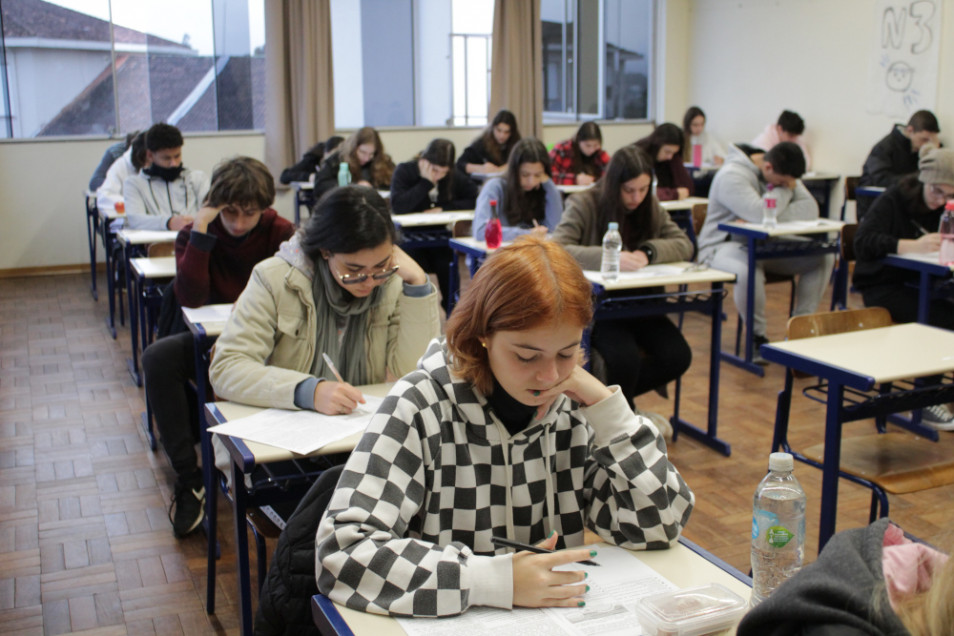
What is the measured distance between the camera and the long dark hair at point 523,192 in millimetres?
4746

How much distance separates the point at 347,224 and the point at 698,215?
412cm

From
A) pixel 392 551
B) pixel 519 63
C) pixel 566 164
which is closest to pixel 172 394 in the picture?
pixel 392 551

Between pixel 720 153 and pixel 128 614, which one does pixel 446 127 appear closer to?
pixel 720 153

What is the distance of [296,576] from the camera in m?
1.44

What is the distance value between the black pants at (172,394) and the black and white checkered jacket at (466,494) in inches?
64.3

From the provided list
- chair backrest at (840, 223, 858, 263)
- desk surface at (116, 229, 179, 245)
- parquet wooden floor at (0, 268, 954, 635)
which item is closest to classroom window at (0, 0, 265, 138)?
parquet wooden floor at (0, 268, 954, 635)

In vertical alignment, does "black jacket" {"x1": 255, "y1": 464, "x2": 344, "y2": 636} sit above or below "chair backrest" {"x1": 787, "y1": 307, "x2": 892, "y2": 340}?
below

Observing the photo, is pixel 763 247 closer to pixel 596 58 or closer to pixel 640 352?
pixel 640 352

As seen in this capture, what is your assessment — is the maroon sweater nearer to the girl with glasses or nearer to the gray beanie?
the girl with glasses

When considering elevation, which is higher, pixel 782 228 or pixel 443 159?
pixel 443 159

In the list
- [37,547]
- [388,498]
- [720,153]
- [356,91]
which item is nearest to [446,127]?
[356,91]

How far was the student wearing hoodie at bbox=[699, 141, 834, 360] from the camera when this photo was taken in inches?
192

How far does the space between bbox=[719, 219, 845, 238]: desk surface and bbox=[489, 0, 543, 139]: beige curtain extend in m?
4.11

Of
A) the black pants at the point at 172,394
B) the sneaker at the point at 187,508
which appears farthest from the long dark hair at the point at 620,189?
the sneaker at the point at 187,508
